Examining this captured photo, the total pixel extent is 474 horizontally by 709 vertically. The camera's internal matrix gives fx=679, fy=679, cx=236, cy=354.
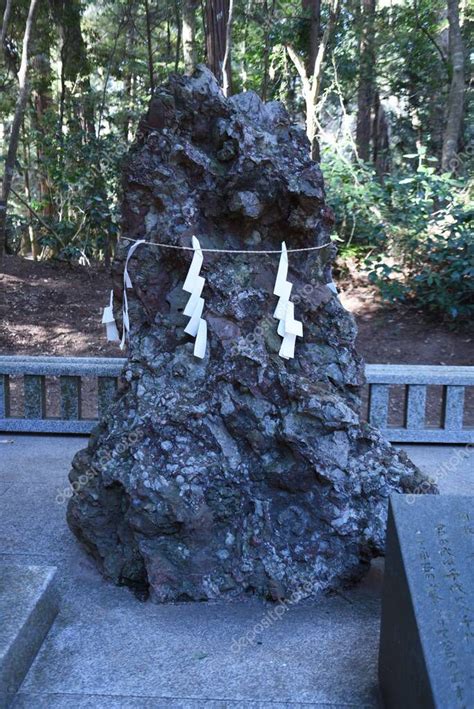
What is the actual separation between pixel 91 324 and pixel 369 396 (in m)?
3.52

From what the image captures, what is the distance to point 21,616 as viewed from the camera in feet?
7.77

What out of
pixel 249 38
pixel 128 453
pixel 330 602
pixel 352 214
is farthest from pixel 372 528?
pixel 249 38

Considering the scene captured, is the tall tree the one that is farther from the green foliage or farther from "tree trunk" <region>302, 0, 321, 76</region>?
the green foliage

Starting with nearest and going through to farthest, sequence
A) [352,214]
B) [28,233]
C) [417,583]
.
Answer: [417,583] < [352,214] < [28,233]

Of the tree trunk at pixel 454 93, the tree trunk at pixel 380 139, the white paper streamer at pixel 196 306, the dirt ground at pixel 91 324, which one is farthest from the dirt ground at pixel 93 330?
the tree trunk at pixel 380 139

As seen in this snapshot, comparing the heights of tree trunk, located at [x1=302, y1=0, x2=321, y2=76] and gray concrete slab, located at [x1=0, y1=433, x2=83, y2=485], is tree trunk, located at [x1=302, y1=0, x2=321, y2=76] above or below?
above

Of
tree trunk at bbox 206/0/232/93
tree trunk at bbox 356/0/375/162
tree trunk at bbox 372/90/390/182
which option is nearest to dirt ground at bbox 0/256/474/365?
tree trunk at bbox 206/0/232/93

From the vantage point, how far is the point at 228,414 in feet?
9.42

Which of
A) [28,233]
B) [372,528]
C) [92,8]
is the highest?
[92,8]

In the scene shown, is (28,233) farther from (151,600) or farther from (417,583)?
(417,583)

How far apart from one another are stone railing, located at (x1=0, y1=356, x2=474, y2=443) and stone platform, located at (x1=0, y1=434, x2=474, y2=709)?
1.72m

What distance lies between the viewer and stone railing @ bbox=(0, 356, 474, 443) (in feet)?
15.5

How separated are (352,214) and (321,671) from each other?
6.07 meters

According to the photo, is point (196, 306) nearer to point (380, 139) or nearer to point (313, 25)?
point (313, 25)
